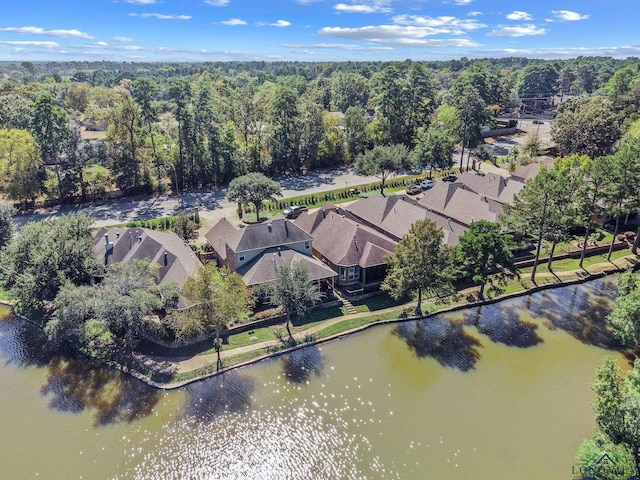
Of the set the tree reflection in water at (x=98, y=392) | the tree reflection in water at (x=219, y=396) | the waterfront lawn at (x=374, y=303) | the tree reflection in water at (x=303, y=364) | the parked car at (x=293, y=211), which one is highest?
the parked car at (x=293, y=211)

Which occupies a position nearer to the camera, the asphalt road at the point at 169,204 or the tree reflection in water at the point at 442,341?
the tree reflection in water at the point at 442,341

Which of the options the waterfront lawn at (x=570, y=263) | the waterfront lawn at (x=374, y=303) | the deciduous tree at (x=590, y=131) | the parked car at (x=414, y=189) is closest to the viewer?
the waterfront lawn at (x=374, y=303)

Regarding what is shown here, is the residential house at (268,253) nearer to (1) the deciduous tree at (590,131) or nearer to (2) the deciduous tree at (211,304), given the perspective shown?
(2) the deciduous tree at (211,304)

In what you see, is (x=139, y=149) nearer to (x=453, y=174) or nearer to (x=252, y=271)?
(x=252, y=271)

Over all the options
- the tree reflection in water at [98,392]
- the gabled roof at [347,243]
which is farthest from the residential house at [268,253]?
the tree reflection in water at [98,392]

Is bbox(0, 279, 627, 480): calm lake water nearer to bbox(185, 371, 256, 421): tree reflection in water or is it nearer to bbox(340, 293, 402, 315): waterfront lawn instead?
bbox(185, 371, 256, 421): tree reflection in water

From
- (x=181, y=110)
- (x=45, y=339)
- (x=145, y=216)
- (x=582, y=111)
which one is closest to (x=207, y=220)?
(x=145, y=216)
